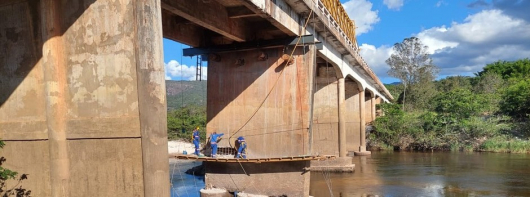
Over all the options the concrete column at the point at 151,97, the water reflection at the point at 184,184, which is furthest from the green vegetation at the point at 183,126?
the concrete column at the point at 151,97

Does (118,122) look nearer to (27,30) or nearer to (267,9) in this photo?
(27,30)

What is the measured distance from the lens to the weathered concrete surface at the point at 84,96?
25.0 feet

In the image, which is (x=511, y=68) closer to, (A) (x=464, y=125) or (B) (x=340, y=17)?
(A) (x=464, y=125)

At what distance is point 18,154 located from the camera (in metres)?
8.56

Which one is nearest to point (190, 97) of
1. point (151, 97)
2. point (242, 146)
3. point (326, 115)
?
point (326, 115)

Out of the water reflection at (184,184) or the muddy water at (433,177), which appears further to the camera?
the water reflection at (184,184)

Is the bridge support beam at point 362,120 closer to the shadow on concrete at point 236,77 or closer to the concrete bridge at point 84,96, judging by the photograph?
the shadow on concrete at point 236,77

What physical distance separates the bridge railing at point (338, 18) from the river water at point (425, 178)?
688 centimetres

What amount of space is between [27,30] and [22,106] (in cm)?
146

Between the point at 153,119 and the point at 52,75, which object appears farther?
the point at 52,75

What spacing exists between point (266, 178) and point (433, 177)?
996 cm

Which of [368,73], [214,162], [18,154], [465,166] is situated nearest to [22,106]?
[18,154]

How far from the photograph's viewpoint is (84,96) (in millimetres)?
8109

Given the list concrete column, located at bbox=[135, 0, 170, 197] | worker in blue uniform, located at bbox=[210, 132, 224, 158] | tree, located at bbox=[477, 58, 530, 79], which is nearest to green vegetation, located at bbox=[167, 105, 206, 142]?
worker in blue uniform, located at bbox=[210, 132, 224, 158]
